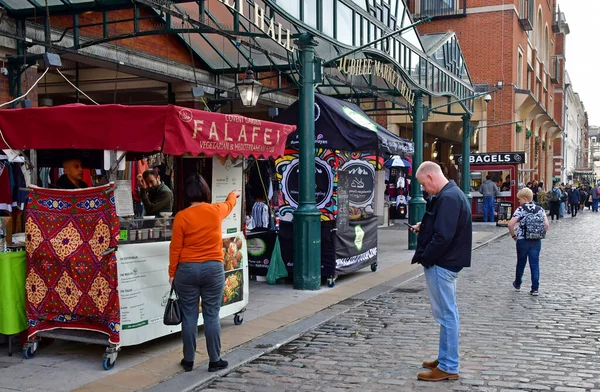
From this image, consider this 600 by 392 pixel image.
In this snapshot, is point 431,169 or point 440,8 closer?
point 431,169

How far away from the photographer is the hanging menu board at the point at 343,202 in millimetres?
10922

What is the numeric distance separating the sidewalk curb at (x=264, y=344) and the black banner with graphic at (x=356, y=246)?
692mm

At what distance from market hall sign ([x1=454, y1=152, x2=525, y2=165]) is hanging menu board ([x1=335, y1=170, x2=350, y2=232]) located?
16076 mm

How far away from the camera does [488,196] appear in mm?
26562

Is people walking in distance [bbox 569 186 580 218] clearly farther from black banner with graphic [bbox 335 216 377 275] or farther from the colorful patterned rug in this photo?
the colorful patterned rug

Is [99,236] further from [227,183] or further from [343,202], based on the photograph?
[343,202]

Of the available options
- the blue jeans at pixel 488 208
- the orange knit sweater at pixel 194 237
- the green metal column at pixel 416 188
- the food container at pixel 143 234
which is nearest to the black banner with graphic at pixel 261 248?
the food container at pixel 143 234

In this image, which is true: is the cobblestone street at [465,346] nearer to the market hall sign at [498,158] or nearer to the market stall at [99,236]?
the market stall at [99,236]

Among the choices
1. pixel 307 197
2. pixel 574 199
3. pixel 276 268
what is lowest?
pixel 276 268

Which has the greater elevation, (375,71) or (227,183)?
(375,71)

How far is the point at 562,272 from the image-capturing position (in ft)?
41.7

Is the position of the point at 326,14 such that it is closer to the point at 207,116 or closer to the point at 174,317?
the point at 207,116

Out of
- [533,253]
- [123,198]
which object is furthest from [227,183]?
[533,253]

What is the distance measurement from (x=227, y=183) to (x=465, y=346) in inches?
134
